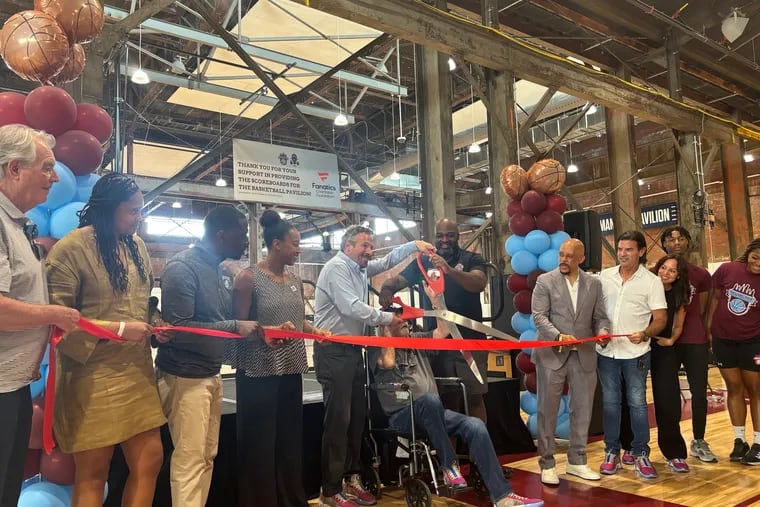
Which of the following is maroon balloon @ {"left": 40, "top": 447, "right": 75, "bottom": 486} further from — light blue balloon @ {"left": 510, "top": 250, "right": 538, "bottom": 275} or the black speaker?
the black speaker

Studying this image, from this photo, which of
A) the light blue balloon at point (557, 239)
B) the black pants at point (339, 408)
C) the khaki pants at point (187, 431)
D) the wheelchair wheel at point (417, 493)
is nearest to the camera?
the khaki pants at point (187, 431)

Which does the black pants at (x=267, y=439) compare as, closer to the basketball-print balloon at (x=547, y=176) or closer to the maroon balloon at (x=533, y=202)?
the maroon balloon at (x=533, y=202)

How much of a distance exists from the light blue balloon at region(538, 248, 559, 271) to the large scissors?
4.48 ft

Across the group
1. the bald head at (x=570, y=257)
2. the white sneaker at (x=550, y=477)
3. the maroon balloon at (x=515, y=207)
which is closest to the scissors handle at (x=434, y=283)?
the bald head at (x=570, y=257)

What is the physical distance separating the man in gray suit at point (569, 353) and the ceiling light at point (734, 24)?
15.4ft

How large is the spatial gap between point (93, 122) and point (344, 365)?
Answer: 1.67m

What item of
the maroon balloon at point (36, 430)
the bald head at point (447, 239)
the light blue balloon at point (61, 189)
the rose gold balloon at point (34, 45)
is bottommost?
the maroon balloon at point (36, 430)

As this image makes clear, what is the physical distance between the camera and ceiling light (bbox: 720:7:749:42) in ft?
21.4

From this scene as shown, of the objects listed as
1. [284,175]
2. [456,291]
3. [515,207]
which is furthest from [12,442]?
[284,175]

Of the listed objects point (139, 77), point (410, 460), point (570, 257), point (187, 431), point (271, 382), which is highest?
point (139, 77)

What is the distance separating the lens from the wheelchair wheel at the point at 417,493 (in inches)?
113

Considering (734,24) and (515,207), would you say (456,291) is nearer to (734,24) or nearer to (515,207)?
(515,207)

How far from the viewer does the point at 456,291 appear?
11.8ft

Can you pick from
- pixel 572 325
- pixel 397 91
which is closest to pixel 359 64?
pixel 397 91
